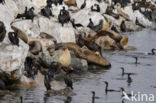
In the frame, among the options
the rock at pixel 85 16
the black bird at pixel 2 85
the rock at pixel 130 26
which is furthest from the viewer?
Answer: the rock at pixel 130 26

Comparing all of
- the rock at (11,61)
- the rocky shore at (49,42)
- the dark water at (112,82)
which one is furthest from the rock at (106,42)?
the rock at (11,61)

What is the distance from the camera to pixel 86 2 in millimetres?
71812

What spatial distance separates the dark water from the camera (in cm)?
2842

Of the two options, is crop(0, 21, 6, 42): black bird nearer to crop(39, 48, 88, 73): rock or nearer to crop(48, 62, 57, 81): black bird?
crop(48, 62, 57, 81): black bird

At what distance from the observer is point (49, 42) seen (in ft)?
133

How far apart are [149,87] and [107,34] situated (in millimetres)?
19960

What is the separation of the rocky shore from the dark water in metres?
1.33

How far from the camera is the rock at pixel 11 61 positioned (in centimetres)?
2973

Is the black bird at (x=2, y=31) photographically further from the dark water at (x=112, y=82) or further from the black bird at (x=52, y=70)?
the black bird at (x=52, y=70)

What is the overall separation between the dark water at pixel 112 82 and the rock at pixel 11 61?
1174 millimetres

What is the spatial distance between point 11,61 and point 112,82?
→ 8639 millimetres

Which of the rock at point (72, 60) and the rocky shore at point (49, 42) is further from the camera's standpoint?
the rock at point (72, 60)

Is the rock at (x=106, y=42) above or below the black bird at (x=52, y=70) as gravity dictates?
below

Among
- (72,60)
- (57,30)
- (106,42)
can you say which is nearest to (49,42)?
(72,60)
